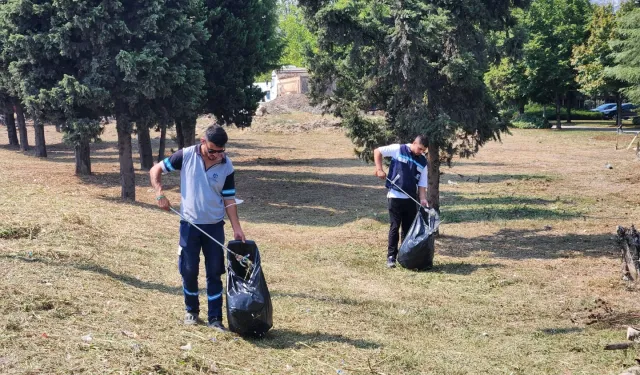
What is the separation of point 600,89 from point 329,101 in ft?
106

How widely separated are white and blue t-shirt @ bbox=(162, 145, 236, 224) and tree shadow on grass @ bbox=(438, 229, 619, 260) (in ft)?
21.6

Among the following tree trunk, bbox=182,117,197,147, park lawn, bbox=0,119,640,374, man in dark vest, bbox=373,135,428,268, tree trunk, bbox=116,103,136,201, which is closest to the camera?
park lawn, bbox=0,119,640,374

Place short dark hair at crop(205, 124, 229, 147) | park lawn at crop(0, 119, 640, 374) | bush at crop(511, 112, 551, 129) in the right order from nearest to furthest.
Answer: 1. park lawn at crop(0, 119, 640, 374)
2. short dark hair at crop(205, 124, 229, 147)
3. bush at crop(511, 112, 551, 129)

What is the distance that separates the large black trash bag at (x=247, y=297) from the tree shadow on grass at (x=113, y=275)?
1.85 m

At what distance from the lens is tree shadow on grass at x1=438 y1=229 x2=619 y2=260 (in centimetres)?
1211

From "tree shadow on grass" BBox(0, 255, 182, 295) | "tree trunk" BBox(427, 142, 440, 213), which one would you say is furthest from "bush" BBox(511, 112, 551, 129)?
"tree shadow on grass" BBox(0, 255, 182, 295)

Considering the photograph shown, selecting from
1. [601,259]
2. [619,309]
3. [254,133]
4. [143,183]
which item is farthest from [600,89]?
[619,309]

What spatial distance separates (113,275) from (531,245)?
7.73 m

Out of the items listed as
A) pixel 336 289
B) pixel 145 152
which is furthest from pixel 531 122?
pixel 336 289

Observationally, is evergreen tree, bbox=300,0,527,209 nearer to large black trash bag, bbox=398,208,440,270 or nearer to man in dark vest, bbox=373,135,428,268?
man in dark vest, bbox=373,135,428,268

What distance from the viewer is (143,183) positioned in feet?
73.7

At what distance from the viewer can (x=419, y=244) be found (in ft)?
34.6

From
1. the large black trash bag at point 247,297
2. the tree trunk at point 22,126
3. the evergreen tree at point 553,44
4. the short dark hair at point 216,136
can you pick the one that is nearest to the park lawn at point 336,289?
the large black trash bag at point 247,297

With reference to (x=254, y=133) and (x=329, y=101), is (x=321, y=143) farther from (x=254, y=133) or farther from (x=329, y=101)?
(x=329, y=101)
